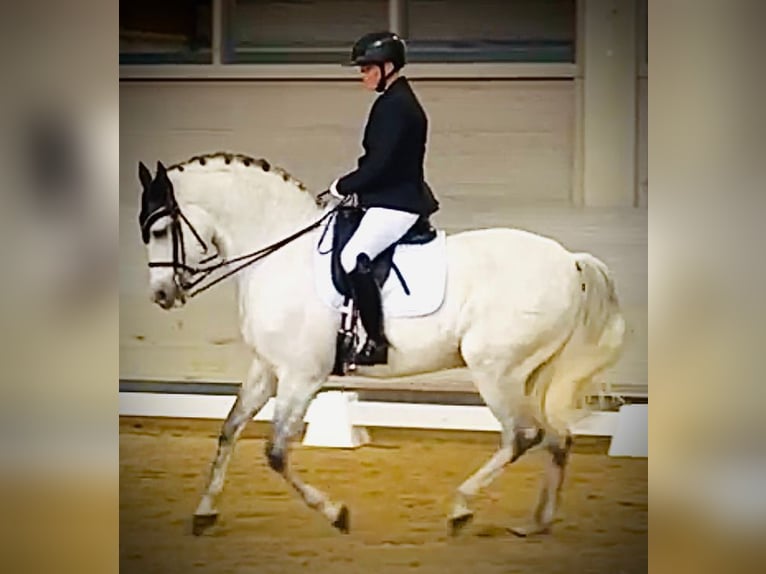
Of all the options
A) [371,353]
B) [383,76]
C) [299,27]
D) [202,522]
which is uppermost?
[299,27]

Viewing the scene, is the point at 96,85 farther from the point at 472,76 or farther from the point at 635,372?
the point at 635,372

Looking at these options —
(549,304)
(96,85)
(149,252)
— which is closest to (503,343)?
(549,304)

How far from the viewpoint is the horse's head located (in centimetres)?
224

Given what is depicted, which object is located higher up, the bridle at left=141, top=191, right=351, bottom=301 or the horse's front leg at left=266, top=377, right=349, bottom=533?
the bridle at left=141, top=191, right=351, bottom=301

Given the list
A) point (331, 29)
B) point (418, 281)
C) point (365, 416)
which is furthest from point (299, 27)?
point (365, 416)

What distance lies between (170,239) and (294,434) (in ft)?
1.44

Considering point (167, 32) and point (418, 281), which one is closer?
point (418, 281)

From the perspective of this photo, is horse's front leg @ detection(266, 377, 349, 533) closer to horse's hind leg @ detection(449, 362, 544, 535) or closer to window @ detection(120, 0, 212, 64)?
horse's hind leg @ detection(449, 362, 544, 535)

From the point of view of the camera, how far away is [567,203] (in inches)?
85.8

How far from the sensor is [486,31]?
221 cm

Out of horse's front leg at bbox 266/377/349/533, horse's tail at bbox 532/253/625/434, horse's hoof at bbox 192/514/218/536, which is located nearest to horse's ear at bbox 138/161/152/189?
horse's front leg at bbox 266/377/349/533

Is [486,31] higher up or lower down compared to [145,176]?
higher up

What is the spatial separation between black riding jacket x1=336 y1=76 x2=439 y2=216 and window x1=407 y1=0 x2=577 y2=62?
0.10 meters

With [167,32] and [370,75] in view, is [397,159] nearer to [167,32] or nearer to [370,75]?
[370,75]
